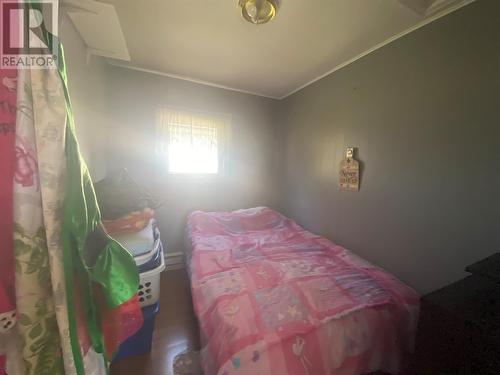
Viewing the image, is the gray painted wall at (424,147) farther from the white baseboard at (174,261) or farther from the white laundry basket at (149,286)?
the white baseboard at (174,261)

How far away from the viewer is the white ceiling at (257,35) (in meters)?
A: 1.30

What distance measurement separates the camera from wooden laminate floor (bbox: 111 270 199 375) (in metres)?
1.27

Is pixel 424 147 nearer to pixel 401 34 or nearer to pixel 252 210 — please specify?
pixel 401 34

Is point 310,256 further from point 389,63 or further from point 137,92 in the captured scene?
point 137,92

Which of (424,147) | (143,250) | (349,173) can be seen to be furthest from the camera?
(349,173)

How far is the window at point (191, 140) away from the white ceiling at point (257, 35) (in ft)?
1.67

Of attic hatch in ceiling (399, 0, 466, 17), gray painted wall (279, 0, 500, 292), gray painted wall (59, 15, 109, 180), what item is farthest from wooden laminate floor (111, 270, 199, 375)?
attic hatch in ceiling (399, 0, 466, 17)

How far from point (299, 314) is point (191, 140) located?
2.23 metres

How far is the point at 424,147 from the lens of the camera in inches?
54.7

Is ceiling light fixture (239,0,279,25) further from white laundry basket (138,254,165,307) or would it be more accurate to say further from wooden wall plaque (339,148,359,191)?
white laundry basket (138,254,165,307)

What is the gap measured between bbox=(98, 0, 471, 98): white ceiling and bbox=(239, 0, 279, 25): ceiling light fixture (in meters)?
0.06

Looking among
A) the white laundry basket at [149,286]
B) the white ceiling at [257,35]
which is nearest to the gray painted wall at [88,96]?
the white ceiling at [257,35]

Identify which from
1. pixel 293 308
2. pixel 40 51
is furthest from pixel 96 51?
pixel 293 308

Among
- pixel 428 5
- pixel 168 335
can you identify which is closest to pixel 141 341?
pixel 168 335
